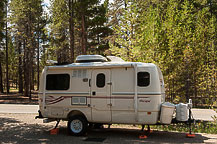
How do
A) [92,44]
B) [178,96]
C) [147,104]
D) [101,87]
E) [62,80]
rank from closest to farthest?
[147,104] < [101,87] < [62,80] < [178,96] < [92,44]

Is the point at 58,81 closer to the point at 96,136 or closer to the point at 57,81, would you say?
the point at 57,81

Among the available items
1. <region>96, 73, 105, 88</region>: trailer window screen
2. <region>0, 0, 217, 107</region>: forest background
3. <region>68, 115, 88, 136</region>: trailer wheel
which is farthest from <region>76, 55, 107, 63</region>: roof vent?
<region>0, 0, 217, 107</region>: forest background

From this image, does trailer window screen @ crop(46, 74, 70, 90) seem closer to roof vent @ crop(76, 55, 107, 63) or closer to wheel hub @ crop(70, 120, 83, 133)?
roof vent @ crop(76, 55, 107, 63)

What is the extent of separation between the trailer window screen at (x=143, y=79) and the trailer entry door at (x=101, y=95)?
1091 millimetres

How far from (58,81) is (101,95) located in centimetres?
193

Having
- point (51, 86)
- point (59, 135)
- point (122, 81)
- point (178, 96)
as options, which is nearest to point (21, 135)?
point (59, 135)

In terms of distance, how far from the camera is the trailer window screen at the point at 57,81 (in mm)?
9172

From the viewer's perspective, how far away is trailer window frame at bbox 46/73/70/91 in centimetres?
916

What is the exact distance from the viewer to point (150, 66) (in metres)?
8.20

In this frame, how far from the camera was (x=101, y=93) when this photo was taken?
28.0 feet

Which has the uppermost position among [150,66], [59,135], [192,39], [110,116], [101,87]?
[192,39]

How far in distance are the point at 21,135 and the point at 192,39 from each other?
15.9 meters

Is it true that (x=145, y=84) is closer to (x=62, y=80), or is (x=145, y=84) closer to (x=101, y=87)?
(x=101, y=87)

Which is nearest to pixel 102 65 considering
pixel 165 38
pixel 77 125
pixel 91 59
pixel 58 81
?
pixel 91 59
